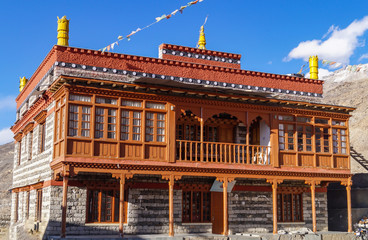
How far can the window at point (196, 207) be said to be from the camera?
2181cm

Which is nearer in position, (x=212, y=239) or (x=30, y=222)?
(x=212, y=239)

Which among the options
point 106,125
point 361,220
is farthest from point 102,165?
point 361,220

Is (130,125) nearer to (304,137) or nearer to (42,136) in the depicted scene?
(42,136)

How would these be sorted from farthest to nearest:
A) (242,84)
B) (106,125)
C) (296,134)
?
(242,84)
(296,134)
(106,125)

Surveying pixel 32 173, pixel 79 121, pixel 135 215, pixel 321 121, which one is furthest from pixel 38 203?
pixel 321 121

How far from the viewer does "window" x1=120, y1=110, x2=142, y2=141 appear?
1898 cm

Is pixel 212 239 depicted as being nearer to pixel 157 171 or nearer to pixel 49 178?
pixel 157 171

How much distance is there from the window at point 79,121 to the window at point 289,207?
1078 cm

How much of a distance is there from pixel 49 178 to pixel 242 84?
10568 millimetres

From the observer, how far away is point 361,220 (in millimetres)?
26016

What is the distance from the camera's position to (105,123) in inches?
732

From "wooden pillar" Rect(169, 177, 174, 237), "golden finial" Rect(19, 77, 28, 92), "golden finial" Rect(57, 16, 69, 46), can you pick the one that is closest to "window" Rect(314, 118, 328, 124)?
"wooden pillar" Rect(169, 177, 174, 237)

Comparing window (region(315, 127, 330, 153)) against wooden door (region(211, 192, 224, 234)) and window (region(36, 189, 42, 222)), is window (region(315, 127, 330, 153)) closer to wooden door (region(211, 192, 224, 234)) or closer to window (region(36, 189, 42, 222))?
wooden door (region(211, 192, 224, 234))

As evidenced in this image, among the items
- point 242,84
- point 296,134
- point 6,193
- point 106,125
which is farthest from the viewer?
point 6,193
